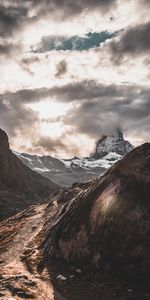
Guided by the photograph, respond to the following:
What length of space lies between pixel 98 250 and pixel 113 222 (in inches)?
73.9

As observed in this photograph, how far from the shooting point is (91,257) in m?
19.6

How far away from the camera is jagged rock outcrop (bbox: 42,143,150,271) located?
60.2ft

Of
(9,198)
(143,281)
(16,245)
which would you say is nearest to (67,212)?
(16,245)

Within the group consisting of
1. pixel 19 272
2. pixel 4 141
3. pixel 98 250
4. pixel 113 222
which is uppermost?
pixel 4 141

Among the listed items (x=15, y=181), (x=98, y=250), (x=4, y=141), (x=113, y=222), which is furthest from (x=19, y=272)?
(x=4, y=141)

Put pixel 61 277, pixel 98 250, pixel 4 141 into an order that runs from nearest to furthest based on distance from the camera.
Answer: pixel 61 277 → pixel 98 250 → pixel 4 141

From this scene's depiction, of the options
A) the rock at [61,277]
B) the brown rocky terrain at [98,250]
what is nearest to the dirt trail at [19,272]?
the brown rocky terrain at [98,250]

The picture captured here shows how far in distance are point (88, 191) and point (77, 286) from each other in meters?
8.11

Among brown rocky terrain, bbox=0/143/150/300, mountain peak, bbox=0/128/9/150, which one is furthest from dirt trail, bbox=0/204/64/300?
mountain peak, bbox=0/128/9/150

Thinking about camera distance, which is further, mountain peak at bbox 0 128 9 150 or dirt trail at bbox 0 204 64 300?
mountain peak at bbox 0 128 9 150

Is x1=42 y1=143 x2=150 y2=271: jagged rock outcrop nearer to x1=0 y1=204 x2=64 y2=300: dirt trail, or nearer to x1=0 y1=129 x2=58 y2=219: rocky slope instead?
x1=0 y1=204 x2=64 y2=300: dirt trail

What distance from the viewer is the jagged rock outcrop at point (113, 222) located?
18.4 meters

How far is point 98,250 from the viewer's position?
19547mm

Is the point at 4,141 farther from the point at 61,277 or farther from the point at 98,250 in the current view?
the point at 61,277
